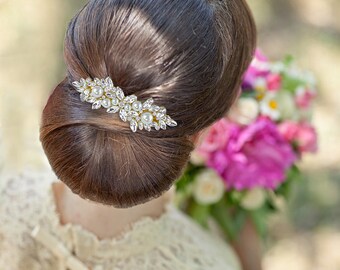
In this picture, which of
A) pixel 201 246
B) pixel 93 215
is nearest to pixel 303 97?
pixel 201 246

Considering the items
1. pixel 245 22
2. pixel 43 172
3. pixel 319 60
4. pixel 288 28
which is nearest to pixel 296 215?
pixel 319 60

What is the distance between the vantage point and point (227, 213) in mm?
1602

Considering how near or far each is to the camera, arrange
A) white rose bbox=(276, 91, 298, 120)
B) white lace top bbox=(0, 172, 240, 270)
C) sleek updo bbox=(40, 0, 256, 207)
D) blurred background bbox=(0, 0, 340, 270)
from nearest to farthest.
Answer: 1. sleek updo bbox=(40, 0, 256, 207)
2. white lace top bbox=(0, 172, 240, 270)
3. white rose bbox=(276, 91, 298, 120)
4. blurred background bbox=(0, 0, 340, 270)

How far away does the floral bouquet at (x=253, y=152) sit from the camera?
145cm

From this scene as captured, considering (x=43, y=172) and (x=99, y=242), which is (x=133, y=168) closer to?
(x=99, y=242)

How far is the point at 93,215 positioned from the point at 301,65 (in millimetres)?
2060

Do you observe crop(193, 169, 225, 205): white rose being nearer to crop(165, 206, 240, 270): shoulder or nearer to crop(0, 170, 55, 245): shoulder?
crop(165, 206, 240, 270): shoulder

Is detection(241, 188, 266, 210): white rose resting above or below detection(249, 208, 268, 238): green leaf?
above

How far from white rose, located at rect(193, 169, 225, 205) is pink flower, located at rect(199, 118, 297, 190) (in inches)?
0.7

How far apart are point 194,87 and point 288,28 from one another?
2.35 meters

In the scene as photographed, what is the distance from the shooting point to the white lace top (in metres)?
1.15

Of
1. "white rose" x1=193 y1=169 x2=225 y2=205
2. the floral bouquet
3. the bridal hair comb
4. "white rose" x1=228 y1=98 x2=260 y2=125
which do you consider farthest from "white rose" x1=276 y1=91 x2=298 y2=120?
the bridal hair comb

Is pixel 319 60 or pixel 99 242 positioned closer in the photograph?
pixel 99 242

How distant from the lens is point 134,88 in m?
0.92
